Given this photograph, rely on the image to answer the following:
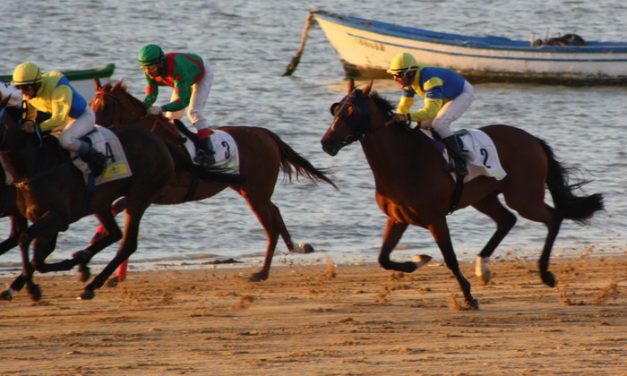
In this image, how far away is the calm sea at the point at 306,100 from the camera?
1461cm

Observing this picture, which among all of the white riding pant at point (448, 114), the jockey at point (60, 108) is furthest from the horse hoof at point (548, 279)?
the jockey at point (60, 108)

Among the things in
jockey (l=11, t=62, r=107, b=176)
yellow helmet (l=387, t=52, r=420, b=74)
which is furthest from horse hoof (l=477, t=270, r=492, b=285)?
jockey (l=11, t=62, r=107, b=176)

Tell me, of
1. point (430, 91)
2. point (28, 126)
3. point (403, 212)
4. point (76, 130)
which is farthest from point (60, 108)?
point (430, 91)

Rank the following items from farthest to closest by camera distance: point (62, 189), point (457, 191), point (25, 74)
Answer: point (457, 191)
point (62, 189)
point (25, 74)

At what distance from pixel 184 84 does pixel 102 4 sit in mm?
27055

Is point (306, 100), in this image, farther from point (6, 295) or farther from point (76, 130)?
point (6, 295)

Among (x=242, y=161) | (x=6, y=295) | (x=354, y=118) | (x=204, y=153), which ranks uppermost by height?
(x=354, y=118)

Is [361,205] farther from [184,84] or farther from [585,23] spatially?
[585,23]

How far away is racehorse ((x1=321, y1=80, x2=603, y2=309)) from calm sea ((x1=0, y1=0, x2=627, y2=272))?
8.24ft

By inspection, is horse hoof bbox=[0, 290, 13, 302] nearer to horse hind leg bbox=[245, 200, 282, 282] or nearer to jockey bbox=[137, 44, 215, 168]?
jockey bbox=[137, 44, 215, 168]

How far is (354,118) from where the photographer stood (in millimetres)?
10125

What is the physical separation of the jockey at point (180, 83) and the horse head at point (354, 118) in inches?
67.0

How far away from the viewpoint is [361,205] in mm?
16500

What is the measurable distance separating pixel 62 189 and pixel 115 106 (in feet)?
4.65
